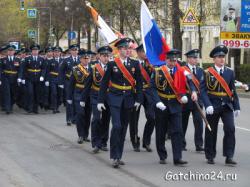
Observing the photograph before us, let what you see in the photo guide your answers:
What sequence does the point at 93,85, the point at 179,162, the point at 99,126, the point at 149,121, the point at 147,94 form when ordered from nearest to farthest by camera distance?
the point at 179,162, the point at 99,126, the point at 147,94, the point at 149,121, the point at 93,85

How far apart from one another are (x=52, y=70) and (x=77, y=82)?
609 cm

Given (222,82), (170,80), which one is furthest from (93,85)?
(222,82)

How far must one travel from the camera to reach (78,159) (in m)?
11.1

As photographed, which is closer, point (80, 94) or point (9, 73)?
point (80, 94)

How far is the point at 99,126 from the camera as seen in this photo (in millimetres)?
11867

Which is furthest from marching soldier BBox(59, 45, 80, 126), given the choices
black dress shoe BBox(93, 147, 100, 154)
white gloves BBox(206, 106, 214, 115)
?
white gloves BBox(206, 106, 214, 115)

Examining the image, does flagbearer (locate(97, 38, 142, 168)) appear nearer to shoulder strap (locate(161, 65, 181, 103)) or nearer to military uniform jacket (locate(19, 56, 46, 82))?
shoulder strap (locate(161, 65, 181, 103))

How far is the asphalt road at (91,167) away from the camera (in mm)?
9148

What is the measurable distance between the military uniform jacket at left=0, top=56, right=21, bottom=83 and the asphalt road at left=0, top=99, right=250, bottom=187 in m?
5.62

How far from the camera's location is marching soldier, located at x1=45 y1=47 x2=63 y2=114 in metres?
19.6

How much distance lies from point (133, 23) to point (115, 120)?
1239 inches

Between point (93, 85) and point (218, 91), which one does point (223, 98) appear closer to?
point (218, 91)

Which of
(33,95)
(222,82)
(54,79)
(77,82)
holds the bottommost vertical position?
(33,95)

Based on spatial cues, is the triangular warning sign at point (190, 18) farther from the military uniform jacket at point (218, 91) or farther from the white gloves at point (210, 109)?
the white gloves at point (210, 109)
